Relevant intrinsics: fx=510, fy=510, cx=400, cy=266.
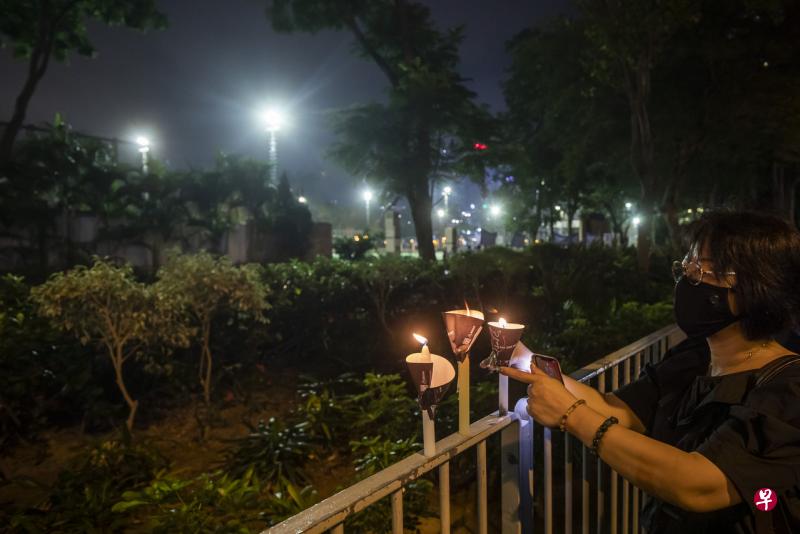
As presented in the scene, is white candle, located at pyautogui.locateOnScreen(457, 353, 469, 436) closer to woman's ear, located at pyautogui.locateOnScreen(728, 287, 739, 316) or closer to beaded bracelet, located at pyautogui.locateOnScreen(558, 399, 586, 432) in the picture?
beaded bracelet, located at pyautogui.locateOnScreen(558, 399, 586, 432)

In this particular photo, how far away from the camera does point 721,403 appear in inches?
58.0

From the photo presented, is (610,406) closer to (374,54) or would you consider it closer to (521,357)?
(521,357)

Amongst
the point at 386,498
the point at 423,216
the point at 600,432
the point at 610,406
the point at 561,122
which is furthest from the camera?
the point at 561,122

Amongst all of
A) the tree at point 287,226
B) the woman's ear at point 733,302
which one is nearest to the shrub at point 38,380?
the woman's ear at point 733,302

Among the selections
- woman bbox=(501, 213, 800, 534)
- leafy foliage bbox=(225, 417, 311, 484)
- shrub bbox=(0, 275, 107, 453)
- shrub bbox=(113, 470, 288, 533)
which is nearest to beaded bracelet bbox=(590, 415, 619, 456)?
woman bbox=(501, 213, 800, 534)

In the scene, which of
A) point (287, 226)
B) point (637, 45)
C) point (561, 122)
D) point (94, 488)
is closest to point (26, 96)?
point (287, 226)

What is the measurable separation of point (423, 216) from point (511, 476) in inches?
542

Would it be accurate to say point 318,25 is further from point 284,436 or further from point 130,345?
point 284,436

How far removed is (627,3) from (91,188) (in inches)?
541

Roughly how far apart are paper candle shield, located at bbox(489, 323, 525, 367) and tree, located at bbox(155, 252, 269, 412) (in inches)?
169

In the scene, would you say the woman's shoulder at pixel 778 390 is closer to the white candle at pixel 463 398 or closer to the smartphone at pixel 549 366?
the smartphone at pixel 549 366

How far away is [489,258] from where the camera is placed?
10.2 metres

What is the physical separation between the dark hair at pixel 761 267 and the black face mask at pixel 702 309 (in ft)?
0.14

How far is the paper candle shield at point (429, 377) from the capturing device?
152cm
